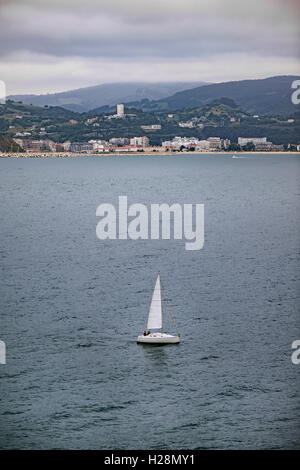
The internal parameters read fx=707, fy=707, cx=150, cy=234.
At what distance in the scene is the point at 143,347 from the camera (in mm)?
31656

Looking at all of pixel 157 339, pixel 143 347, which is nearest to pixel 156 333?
pixel 157 339

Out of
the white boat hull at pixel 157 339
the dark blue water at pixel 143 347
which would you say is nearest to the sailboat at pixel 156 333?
the white boat hull at pixel 157 339

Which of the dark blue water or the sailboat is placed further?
the sailboat

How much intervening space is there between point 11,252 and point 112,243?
895 cm

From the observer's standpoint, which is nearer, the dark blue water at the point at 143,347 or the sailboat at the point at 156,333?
the dark blue water at the point at 143,347

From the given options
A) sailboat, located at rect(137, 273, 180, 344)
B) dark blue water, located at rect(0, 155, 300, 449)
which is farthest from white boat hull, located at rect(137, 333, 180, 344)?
dark blue water, located at rect(0, 155, 300, 449)

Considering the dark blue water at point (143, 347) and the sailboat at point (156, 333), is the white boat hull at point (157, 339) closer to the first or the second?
the sailboat at point (156, 333)

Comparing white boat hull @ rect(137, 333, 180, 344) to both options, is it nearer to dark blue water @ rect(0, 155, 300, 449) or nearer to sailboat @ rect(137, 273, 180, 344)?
sailboat @ rect(137, 273, 180, 344)

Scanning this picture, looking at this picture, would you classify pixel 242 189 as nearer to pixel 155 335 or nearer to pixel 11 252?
pixel 11 252

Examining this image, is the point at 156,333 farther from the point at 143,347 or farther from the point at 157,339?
the point at 143,347

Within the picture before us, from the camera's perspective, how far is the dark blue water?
25016 millimetres

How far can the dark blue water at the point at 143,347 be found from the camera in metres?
25.0

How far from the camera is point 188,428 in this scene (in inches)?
979
